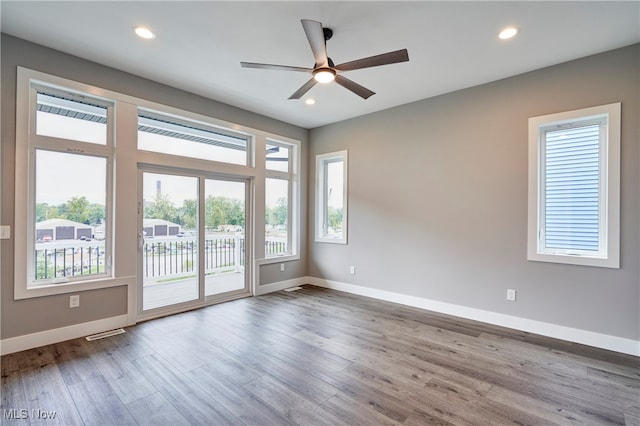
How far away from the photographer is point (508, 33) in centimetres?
280

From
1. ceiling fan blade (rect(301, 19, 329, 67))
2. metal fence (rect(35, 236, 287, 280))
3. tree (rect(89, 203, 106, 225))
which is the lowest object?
metal fence (rect(35, 236, 287, 280))

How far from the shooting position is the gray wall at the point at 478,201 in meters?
3.07

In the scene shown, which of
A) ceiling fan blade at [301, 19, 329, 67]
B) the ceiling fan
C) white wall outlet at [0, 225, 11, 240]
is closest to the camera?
ceiling fan blade at [301, 19, 329, 67]

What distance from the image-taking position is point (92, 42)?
3.02 meters

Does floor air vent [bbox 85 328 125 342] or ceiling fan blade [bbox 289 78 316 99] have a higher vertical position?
ceiling fan blade [bbox 289 78 316 99]

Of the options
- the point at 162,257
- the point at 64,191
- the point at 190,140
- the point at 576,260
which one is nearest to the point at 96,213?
the point at 64,191

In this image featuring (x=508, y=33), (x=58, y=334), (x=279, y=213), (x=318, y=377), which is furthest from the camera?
(x=279, y=213)

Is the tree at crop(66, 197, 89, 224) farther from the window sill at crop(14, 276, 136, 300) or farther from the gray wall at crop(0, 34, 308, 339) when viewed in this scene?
the window sill at crop(14, 276, 136, 300)

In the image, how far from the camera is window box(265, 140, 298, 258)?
5.45 metres

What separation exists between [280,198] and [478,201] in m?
3.32

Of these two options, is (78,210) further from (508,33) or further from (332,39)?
(508,33)

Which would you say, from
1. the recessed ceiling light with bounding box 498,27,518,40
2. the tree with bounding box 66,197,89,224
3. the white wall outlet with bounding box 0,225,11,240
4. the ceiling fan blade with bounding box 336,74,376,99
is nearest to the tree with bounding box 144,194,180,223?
the tree with bounding box 66,197,89,224

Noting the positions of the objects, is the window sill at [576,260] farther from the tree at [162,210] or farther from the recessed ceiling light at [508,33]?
the tree at [162,210]

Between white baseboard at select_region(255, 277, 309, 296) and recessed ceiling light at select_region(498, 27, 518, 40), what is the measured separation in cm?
466
